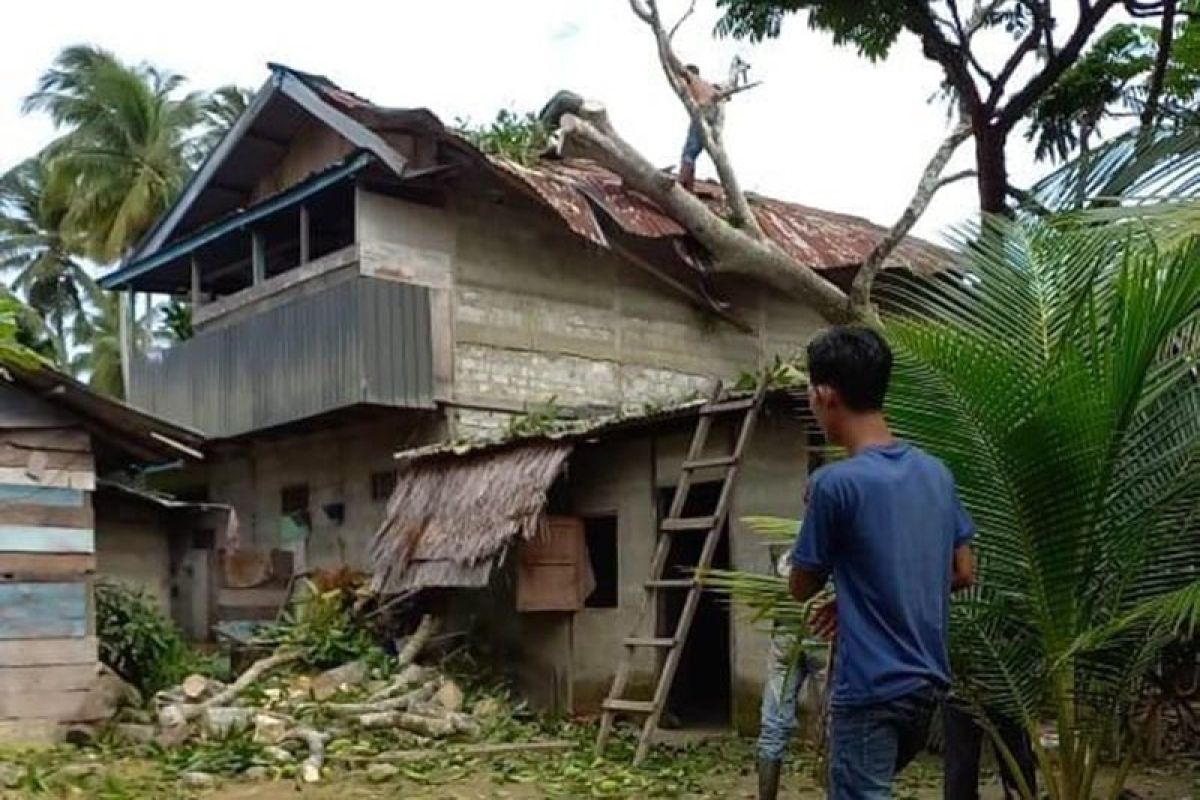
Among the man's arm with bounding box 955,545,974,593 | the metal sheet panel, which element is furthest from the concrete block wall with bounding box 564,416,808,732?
the man's arm with bounding box 955,545,974,593

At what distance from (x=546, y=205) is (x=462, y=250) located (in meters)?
1.26

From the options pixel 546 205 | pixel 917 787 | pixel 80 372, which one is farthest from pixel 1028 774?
pixel 80 372

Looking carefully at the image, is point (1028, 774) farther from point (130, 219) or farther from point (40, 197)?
point (40, 197)

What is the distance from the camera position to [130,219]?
94.6 ft

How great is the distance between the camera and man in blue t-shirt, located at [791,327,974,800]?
120 inches

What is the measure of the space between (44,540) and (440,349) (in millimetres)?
5776

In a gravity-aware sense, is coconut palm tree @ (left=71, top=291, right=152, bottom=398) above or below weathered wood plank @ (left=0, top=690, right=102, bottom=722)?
above

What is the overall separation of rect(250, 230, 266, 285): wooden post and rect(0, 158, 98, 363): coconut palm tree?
1935cm

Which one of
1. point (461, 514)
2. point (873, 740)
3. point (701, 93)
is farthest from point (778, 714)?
point (701, 93)

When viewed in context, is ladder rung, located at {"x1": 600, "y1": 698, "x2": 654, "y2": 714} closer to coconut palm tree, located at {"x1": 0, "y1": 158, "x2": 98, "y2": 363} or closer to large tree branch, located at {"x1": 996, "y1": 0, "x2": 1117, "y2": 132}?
large tree branch, located at {"x1": 996, "y1": 0, "x2": 1117, "y2": 132}

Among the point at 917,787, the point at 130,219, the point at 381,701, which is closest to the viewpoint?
the point at 917,787

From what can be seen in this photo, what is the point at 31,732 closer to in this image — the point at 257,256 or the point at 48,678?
the point at 48,678

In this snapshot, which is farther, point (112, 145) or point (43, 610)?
point (112, 145)

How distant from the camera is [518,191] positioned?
15.9m
